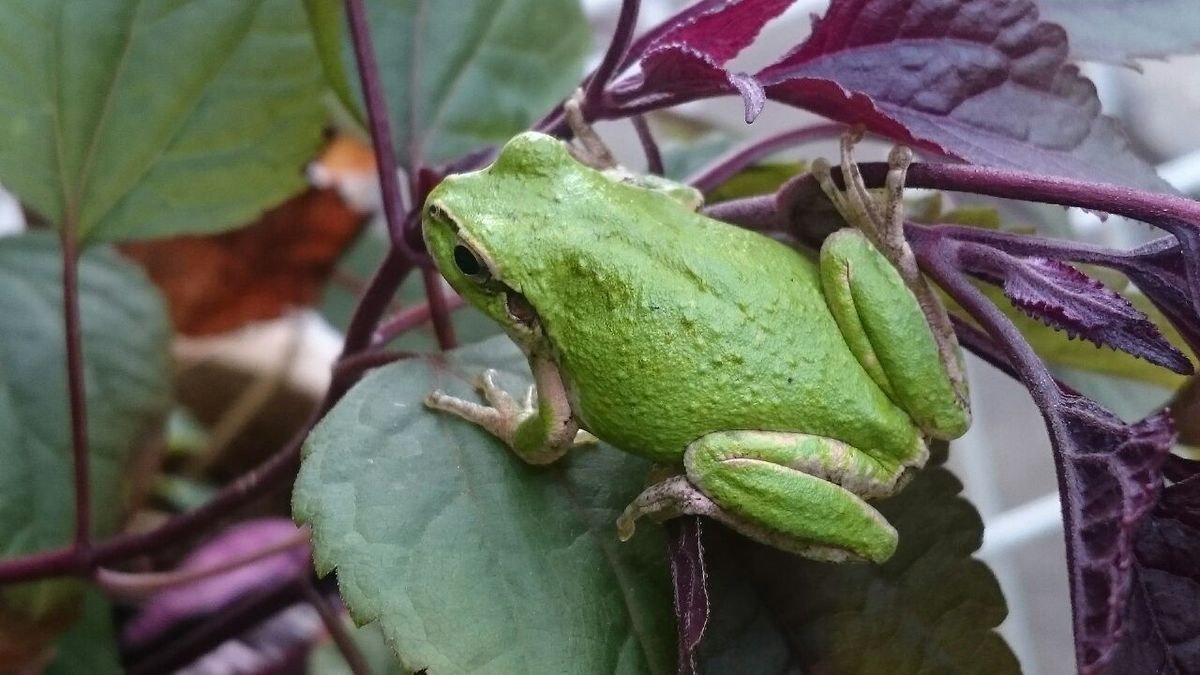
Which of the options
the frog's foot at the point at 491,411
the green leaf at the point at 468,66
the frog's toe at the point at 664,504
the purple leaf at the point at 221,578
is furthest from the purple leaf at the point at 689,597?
the purple leaf at the point at 221,578

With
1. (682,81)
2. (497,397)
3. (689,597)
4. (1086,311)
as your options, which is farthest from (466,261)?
(1086,311)

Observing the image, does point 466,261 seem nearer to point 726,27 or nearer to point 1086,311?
point 726,27

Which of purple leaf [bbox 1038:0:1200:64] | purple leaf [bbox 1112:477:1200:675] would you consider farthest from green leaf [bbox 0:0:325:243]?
purple leaf [bbox 1112:477:1200:675]

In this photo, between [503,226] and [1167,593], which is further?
[503,226]

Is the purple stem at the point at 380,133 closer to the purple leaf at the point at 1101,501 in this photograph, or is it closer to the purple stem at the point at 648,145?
the purple stem at the point at 648,145

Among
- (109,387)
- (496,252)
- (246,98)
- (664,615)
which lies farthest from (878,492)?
(109,387)

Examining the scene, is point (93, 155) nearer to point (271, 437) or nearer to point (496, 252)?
point (496, 252)
